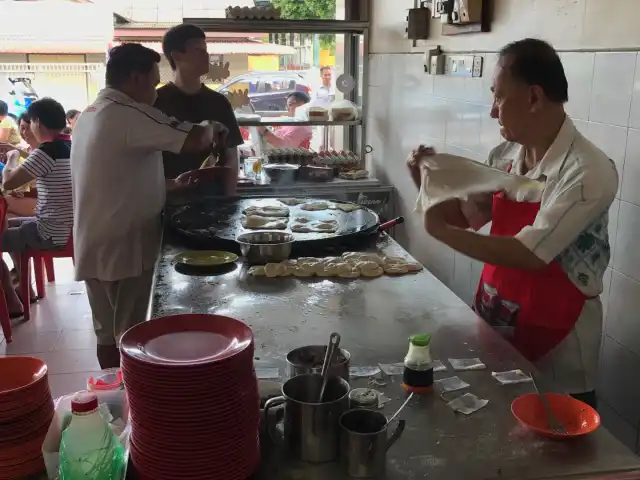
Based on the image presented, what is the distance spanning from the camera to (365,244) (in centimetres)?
274

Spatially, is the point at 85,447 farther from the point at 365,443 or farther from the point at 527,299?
the point at 527,299

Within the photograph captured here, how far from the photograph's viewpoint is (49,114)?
429 centimetres

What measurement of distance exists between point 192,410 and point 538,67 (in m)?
1.29

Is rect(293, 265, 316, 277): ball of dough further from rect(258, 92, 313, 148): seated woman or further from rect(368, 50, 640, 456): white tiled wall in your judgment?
rect(258, 92, 313, 148): seated woman

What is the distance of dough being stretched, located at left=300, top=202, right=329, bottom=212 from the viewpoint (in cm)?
321

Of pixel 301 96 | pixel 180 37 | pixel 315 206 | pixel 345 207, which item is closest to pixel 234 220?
pixel 315 206

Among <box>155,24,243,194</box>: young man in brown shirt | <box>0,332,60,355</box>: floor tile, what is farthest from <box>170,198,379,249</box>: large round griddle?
<box>0,332,60,355</box>: floor tile

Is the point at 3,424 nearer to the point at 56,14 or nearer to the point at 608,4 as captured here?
the point at 608,4

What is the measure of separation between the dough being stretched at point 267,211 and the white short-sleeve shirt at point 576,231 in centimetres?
138

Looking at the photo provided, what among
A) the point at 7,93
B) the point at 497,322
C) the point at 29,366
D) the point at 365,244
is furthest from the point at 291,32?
the point at 7,93

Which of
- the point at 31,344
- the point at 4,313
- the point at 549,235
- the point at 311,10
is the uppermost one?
the point at 311,10

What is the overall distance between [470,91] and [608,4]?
1.06 meters

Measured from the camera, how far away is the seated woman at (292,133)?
16.1 ft

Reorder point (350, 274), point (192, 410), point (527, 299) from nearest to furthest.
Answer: point (192, 410)
point (527, 299)
point (350, 274)
